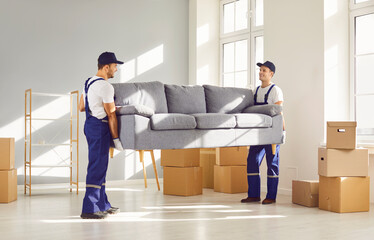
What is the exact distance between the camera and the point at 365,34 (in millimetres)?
5293

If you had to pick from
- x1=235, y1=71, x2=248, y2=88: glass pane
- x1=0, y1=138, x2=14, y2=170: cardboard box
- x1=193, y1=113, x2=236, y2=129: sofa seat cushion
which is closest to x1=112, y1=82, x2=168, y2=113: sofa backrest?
x1=193, y1=113, x2=236, y2=129: sofa seat cushion

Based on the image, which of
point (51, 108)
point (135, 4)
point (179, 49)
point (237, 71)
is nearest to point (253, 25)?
point (237, 71)

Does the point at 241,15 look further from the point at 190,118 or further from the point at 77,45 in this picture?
the point at 190,118

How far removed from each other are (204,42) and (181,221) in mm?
4099

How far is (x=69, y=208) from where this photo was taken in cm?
462

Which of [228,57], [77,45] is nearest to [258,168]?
[228,57]

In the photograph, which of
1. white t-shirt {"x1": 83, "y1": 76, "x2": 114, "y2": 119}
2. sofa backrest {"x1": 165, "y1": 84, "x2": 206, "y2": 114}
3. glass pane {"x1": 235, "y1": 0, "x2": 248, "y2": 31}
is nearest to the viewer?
white t-shirt {"x1": 83, "y1": 76, "x2": 114, "y2": 119}

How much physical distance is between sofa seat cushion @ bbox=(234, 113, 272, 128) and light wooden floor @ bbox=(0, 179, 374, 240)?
804 mm

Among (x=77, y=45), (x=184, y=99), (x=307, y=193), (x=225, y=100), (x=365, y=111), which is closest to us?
(x=307, y=193)

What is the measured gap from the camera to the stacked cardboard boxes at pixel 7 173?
196 inches

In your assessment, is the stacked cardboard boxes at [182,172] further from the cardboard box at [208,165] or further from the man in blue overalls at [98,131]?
the man in blue overalls at [98,131]

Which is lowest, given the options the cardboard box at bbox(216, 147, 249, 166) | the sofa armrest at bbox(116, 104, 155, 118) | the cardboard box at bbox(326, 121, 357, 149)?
the cardboard box at bbox(216, 147, 249, 166)

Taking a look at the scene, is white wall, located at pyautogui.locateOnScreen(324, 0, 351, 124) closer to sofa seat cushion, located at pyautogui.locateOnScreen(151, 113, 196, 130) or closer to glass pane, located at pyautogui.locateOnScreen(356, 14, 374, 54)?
glass pane, located at pyautogui.locateOnScreen(356, 14, 374, 54)

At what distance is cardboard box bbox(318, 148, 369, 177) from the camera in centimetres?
442
